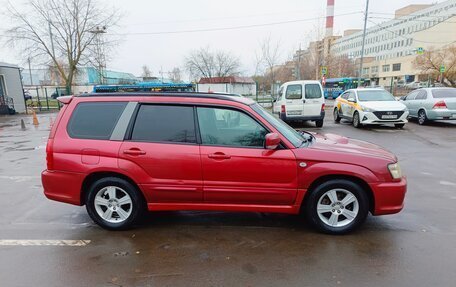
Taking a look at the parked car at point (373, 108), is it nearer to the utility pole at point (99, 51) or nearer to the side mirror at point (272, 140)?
the side mirror at point (272, 140)

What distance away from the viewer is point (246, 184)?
3.65 metres

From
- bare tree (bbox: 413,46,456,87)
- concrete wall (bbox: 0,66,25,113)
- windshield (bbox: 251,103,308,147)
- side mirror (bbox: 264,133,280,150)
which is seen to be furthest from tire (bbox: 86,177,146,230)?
bare tree (bbox: 413,46,456,87)

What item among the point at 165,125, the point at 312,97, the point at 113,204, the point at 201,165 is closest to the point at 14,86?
the point at 312,97

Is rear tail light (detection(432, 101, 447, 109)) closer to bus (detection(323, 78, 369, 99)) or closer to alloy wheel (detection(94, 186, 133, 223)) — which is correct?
alloy wheel (detection(94, 186, 133, 223))

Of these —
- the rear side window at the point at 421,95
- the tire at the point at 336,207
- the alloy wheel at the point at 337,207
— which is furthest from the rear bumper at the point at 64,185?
the rear side window at the point at 421,95

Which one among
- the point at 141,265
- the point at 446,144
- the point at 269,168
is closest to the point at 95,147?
the point at 141,265

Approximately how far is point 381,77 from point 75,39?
86882mm

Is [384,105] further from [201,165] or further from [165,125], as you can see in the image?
[165,125]

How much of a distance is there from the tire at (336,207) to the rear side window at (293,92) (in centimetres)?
937

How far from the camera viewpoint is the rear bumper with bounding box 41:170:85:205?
12.5ft

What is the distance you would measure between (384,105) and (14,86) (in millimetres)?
24864

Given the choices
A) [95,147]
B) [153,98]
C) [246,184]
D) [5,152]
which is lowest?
[5,152]

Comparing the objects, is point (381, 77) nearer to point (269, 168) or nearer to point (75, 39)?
point (75, 39)

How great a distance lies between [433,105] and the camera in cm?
1223
